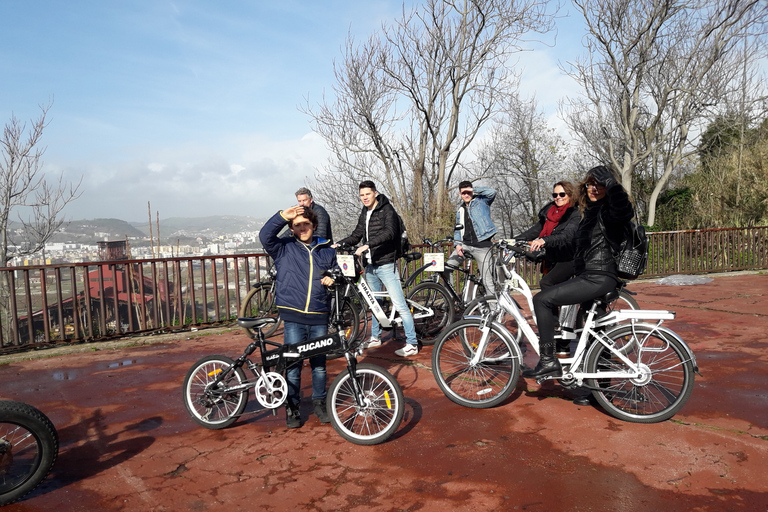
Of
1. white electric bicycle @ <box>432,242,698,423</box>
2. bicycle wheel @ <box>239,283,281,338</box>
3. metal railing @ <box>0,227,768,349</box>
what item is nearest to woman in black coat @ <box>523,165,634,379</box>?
white electric bicycle @ <box>432,242,698,423</box>

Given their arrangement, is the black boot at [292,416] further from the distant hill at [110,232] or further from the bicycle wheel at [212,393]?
the distant hill at [110,232]

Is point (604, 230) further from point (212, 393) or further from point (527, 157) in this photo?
point (527, 157)

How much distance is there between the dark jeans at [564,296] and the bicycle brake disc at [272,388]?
199 cm

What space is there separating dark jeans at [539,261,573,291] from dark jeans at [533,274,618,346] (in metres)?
0.73

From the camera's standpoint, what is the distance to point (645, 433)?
3.73m

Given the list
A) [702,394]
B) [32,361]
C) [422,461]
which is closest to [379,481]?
[422,461]

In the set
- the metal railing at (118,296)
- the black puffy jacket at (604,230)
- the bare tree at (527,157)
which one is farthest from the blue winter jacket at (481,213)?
the bare tree at (527,157)

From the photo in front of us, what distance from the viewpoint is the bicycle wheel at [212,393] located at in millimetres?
4125

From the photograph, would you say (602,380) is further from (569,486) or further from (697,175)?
(697,175)

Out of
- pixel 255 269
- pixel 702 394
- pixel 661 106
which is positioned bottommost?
pixel 702 394

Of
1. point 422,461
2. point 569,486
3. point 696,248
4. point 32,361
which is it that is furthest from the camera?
point 696,248

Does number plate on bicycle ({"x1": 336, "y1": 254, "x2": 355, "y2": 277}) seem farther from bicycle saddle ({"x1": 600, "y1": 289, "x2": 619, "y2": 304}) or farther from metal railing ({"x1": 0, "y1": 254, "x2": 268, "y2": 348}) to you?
metal railing ({"x1": 0, "y1": 254, "x2": 268, "y2": 348})

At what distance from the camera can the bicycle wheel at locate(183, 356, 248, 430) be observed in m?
4.12

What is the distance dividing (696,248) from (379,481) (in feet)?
43.9
